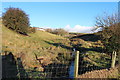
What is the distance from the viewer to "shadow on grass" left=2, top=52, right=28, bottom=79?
5.90 metres

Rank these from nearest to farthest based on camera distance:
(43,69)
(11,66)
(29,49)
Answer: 1. (29,49)
2. (11,66)
3. (43,69)

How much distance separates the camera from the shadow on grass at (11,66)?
19.4 feet

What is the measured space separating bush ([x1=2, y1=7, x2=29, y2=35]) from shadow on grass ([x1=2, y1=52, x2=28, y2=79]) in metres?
13.4

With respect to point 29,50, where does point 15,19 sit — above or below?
above

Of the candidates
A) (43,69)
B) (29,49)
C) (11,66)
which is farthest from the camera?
(43,69)

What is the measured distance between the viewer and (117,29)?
801 centimetres

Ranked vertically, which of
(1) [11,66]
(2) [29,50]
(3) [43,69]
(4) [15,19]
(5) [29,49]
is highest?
(4) [15,19]

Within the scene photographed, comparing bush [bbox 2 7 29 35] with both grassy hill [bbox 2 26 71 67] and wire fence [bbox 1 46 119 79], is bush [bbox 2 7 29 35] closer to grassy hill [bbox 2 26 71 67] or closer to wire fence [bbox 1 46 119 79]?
grassy hill [bbox 2 26 71 67]

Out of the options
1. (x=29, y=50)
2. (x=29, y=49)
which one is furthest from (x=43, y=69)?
(x=29, y=49)

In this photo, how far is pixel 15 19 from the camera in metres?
20.1

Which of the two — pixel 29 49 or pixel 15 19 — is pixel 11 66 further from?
pixel 15 19

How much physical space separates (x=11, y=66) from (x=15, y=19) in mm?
15182

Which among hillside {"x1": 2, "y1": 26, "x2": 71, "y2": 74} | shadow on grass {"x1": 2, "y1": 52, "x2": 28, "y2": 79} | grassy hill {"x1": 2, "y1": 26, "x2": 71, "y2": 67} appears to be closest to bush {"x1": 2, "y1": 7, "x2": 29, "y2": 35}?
grassy hill {"x1": 2, "y1": 26, "x2": 71, "y2": 67}

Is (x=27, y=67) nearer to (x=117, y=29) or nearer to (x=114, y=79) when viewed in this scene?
(x=114, y=79)
